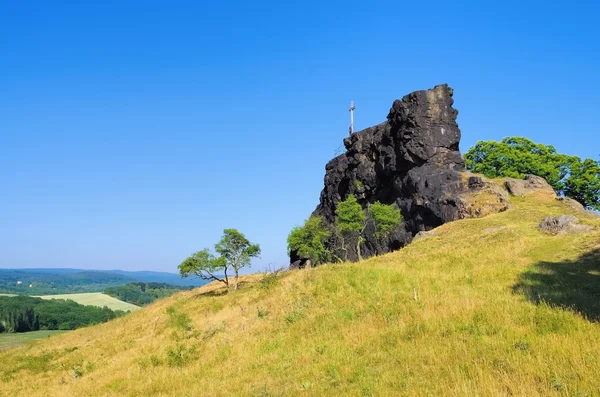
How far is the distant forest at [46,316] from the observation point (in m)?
107

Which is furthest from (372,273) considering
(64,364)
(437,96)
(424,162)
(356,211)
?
(437,96)

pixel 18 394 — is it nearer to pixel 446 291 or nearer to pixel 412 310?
pixel 412 310

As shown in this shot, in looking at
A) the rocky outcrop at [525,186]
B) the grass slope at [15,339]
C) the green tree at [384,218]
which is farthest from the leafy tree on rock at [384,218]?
the grass slope at [15,339]

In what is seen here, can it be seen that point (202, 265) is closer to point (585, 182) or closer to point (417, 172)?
point (417, 172)

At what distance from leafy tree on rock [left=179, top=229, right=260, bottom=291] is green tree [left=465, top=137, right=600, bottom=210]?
153 feet

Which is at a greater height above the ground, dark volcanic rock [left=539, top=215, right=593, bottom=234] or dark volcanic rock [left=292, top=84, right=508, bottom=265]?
dark volcanic rock [left=292, top=84, right=508, bottom=265]

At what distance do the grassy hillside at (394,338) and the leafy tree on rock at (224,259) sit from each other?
22.0 meters

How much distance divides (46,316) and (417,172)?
119m

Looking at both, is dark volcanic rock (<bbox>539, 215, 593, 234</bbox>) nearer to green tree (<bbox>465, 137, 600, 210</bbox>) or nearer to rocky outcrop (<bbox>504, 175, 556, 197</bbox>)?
rocky outcrop (<bbox>504, 175, 556, 197</bbox>)

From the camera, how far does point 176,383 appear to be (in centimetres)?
1176

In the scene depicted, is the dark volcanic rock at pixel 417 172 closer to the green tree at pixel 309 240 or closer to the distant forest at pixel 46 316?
the green tree at pixel 309 240

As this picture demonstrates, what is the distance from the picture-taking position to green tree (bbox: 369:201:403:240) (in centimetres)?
5200

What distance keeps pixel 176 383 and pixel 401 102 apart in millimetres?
57150

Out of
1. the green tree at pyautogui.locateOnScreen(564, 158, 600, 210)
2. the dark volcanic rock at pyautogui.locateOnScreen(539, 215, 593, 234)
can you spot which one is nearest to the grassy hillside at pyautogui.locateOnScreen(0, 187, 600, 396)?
the dark volcanic rock at pyautogui.locateOnScreen(539, 215, 593, 234)
